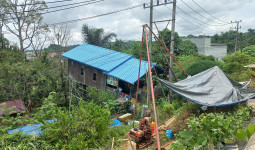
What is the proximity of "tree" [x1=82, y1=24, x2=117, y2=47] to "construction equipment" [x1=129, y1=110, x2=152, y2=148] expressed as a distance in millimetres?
23516

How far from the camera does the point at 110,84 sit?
15.3 meters

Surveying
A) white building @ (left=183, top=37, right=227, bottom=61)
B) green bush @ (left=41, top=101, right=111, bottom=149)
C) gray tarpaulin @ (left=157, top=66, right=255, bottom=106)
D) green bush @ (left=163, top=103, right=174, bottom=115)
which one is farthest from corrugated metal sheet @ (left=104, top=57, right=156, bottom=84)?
white building @ (left=183, top=37, right=227, bottom=61)

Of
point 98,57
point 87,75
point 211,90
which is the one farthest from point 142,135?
point 87,75

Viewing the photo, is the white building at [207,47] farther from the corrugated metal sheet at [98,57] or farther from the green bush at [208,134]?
the green bush at [208,134]

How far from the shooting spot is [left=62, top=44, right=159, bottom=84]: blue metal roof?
45.2 ft

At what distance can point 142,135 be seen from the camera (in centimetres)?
592

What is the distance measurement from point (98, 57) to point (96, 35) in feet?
38.4

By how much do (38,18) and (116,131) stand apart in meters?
21.0

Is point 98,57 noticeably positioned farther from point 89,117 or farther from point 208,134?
point 208,134

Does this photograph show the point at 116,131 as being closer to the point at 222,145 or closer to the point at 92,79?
the point at 222,145

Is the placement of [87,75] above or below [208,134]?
below

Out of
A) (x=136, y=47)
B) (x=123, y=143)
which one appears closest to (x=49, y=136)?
(x=123, y=143)

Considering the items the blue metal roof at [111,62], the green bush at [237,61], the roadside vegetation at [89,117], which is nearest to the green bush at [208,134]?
the roadside vegetation at [89,117]

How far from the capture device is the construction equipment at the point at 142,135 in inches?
234
